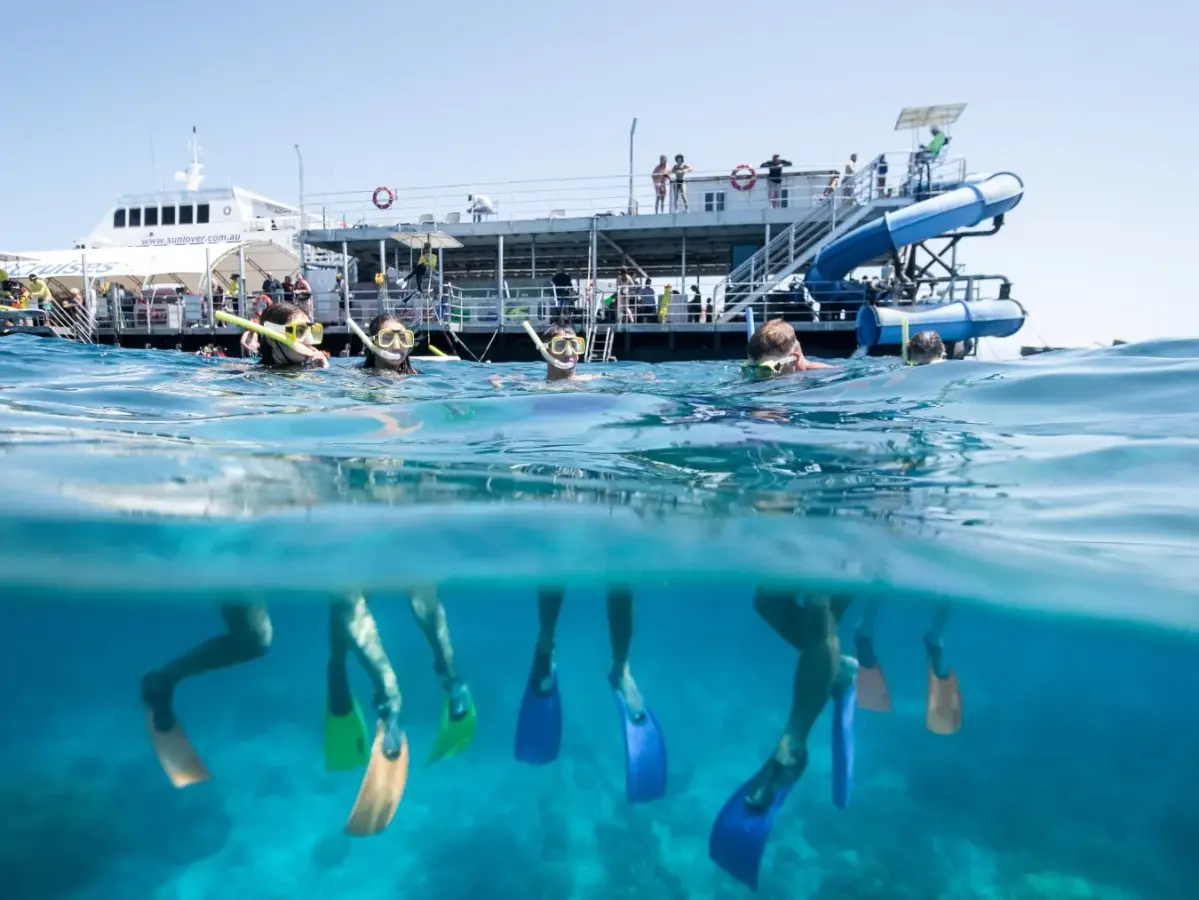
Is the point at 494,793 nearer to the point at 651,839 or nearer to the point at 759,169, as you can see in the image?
the point at 651,839

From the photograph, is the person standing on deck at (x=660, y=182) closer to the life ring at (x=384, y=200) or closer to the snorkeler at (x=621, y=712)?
the life ring at (x=384, y=200)

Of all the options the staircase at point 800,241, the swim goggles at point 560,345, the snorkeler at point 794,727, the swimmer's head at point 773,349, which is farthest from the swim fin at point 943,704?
the staircase at point 800,241

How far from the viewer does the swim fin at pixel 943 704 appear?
476 cm

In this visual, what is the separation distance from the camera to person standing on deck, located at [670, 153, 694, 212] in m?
22.1

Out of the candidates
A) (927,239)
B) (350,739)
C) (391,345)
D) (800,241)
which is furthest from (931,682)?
(800,241)

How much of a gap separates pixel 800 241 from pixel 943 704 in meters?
18.1

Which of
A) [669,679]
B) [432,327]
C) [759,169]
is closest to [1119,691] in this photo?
[669,679]

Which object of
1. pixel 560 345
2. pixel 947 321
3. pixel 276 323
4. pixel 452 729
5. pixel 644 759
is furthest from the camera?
pixel 947 321

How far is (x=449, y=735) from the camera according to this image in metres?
4.36

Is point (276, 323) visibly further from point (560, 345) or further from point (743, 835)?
point (743, 835)

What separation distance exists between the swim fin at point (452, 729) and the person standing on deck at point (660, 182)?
19889mm

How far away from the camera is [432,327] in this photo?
2023 cm

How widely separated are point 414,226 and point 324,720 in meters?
21.0

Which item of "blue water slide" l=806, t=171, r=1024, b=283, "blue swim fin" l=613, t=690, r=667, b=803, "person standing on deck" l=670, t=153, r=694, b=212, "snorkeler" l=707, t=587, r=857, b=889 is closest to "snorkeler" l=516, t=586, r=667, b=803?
"blue swim fin" l=613, t=690, r=667, b=803
